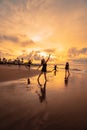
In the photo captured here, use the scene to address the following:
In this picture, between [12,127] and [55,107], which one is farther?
[55,107]

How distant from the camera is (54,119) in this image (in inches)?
217

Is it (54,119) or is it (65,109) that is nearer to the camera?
(54,119)

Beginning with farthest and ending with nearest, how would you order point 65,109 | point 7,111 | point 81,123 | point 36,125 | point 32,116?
point 65,109 → point 7,111 → point 32,116 → point 81,123 → point 36,125

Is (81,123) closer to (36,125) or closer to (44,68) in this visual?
(36,125)

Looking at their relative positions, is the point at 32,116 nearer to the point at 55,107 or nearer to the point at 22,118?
the point at 22,118

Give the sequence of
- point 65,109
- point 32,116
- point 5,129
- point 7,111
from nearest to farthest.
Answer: point 5,129 → point 32,116 → point 7,111 → point 65,109

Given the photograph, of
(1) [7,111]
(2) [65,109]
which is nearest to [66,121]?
(2) [65,109]

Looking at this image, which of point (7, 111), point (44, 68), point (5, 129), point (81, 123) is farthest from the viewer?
point (44, 68)

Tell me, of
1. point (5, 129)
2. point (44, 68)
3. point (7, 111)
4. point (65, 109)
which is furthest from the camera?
point (44, 68)

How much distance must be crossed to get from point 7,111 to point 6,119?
85cm

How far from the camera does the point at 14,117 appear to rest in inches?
217

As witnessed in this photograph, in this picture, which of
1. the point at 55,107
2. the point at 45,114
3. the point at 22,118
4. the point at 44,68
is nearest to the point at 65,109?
the point at 55,107

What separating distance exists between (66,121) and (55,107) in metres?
1.63

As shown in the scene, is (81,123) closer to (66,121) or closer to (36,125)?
(66,121)
